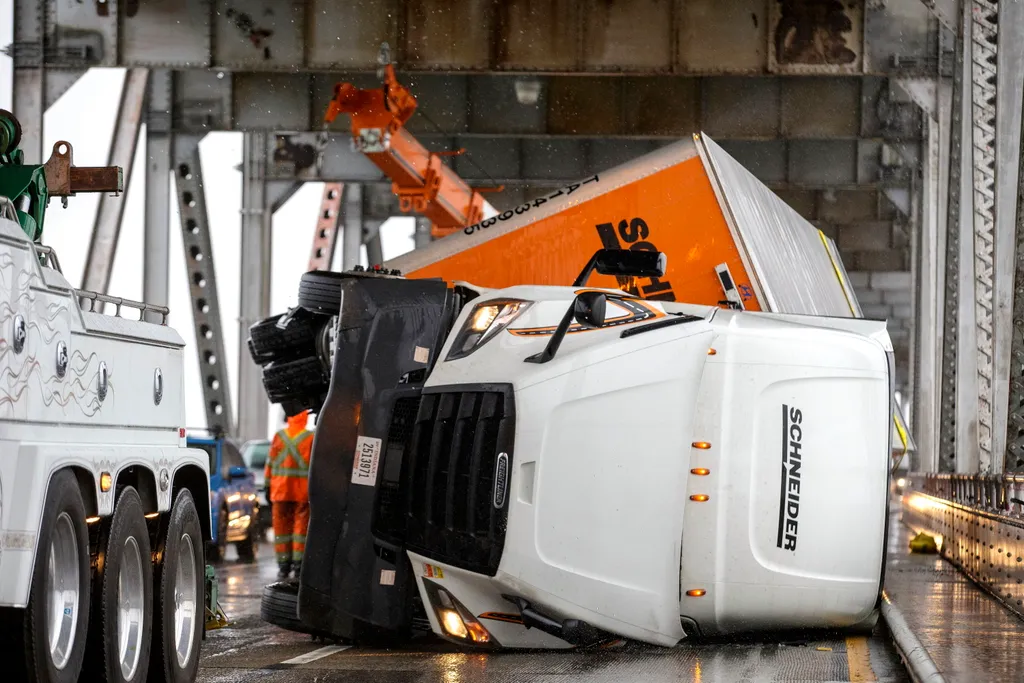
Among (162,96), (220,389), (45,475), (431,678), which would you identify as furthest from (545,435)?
(220,389)

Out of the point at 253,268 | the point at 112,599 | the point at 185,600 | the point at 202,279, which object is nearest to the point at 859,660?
the point at 185,600

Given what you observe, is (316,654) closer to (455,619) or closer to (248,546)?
(455,619)

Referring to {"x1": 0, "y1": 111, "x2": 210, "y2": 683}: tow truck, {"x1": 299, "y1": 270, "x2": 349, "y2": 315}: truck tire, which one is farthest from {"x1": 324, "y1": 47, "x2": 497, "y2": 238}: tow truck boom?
{"x1": 0, "y1": 111, "x2": 210, "y2": 683}: tow truck

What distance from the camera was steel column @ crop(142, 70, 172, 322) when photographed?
26938mm

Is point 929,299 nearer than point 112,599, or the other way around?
point 112,599

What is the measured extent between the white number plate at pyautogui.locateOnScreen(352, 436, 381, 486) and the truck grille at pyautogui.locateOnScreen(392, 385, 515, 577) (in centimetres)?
21

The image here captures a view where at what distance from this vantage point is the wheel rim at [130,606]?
628cm

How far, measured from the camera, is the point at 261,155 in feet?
104

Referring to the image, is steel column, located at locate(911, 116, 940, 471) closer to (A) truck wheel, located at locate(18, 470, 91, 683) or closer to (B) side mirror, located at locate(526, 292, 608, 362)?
(B) side mirror, located at locate(526, 292, 608, 362)

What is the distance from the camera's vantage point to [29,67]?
21.2m

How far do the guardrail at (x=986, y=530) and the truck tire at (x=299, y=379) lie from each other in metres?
4.78

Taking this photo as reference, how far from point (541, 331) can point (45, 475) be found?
3.44 meters

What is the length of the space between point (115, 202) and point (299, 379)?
12.4 m

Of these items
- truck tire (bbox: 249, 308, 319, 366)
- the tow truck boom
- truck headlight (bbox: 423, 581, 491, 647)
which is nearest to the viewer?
truck headlight (bbox: 423, 581, 491, 647)
